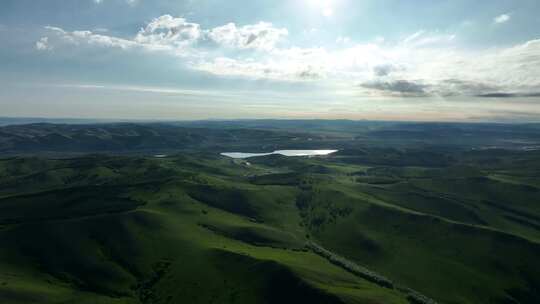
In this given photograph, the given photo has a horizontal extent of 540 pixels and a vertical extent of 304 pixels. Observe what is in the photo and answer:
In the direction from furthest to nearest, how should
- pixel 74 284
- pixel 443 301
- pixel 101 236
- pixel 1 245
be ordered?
pixel 101 236 < pixel 1 245 < pixel 443 301 < pixel 74 284

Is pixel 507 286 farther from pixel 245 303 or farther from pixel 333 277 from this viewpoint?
pixel 245 303

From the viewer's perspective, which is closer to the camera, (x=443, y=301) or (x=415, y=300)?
(x=415, y=300)

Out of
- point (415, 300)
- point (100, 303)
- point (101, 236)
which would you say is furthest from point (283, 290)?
point (101, 236)

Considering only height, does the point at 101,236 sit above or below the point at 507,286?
Result: above

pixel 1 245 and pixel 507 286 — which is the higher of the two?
pixel 1 245

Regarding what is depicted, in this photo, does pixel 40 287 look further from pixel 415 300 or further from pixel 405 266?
pixel 405 266

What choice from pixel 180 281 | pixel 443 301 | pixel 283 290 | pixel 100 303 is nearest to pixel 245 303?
pixel 283 290

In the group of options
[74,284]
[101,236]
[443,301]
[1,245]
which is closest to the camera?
[74,284]

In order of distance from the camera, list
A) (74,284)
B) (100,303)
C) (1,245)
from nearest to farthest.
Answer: (100,303), (74,284), (1,245)

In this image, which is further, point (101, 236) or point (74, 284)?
point (101, 236)
